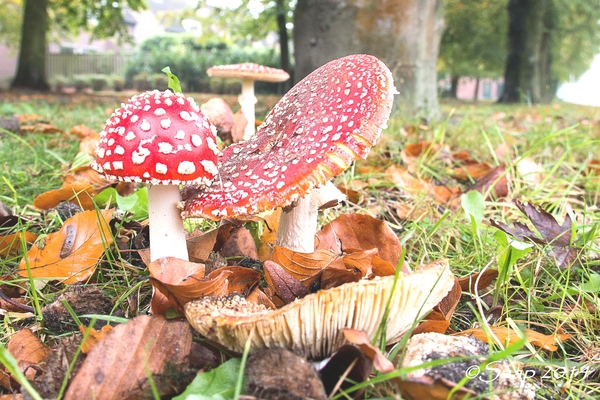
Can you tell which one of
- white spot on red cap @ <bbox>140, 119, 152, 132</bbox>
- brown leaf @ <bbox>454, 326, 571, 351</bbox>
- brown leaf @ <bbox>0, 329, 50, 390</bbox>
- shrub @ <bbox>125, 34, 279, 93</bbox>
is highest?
white spot on red cap @ <bbox>140, 119, 152, 132</bbox>

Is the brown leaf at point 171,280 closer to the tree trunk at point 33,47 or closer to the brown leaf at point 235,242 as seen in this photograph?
the brown leaf at point 235,242

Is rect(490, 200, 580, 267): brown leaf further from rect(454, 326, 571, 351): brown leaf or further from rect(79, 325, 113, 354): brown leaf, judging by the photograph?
rect(79, 325, 113, 354): brown leaf

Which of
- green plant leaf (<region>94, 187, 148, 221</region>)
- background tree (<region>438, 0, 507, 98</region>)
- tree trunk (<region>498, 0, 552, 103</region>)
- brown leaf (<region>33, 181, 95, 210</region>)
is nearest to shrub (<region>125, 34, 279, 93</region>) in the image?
background tree (<region>438, 0, 507, 98</region>)

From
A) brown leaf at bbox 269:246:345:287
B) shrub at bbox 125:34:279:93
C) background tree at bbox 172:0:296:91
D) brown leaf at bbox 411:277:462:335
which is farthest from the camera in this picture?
shrub at bbox 125:34:279:93

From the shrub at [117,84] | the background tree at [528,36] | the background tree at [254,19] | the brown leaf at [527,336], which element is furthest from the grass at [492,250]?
the shrub at [117,84]

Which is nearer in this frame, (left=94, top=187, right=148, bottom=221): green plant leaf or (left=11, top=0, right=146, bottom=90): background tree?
(left=94, top=187, right=148, bottom=221): green plant leaf

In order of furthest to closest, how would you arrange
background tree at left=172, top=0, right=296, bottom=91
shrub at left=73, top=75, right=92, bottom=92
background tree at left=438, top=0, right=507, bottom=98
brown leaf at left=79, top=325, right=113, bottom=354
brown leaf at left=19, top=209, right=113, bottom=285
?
shrub at left=73, top=75, right=92, bottom=92, background tree at left=438, top=0, right=507, bottom=98, background tree at left=172, top=0, right=296, bottom=91, brown leaf at left=19, top=209, right=113, bottom=285, brown leaf at left=79, top=325, right=113, bottom=354

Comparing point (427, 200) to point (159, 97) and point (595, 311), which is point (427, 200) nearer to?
point (595, 311)
